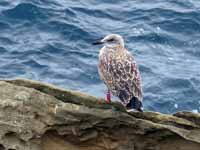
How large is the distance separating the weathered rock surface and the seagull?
Result: 71 cm

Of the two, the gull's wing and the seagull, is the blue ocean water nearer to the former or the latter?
the seagull

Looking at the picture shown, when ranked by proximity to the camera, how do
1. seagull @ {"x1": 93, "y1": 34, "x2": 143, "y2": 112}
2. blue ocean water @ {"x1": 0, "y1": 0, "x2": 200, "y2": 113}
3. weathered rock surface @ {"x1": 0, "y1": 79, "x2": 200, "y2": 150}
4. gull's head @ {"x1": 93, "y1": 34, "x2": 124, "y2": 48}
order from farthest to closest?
blue ocean water @ {"x1": 0, "y1": 0, "x2": 200, "y2": 113} < gull's head @ {"x1": 93, "y1": 34, "x2": 124, "y2": 48} < seagull @ {"x1": 93, "y1": 34, "x2": 143, "y2": 112} < weathered rock surface @ {"x1": 0, "y1": 79, "x2": 200, "y2": 150}

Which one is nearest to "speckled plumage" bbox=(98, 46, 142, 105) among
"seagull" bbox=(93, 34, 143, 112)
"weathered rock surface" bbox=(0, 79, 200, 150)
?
"seagull" bbox=(93, 34, 143, 112)

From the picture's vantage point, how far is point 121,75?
12.5 meters

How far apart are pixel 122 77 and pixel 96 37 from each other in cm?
1027

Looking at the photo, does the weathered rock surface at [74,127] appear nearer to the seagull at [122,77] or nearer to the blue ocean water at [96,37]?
the seagull at [122,77]

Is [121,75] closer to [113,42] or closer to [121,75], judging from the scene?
[121,75]

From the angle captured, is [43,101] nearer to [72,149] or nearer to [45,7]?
[72,149]

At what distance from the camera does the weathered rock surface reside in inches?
435

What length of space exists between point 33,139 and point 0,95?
2.73ft

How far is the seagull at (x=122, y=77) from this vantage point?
12.1 meters

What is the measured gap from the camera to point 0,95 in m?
11.2

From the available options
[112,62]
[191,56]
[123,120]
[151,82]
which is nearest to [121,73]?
[112,62]

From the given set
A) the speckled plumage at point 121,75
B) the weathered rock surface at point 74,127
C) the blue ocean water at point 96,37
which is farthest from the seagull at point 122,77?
the blue ocean water at point 96,37
